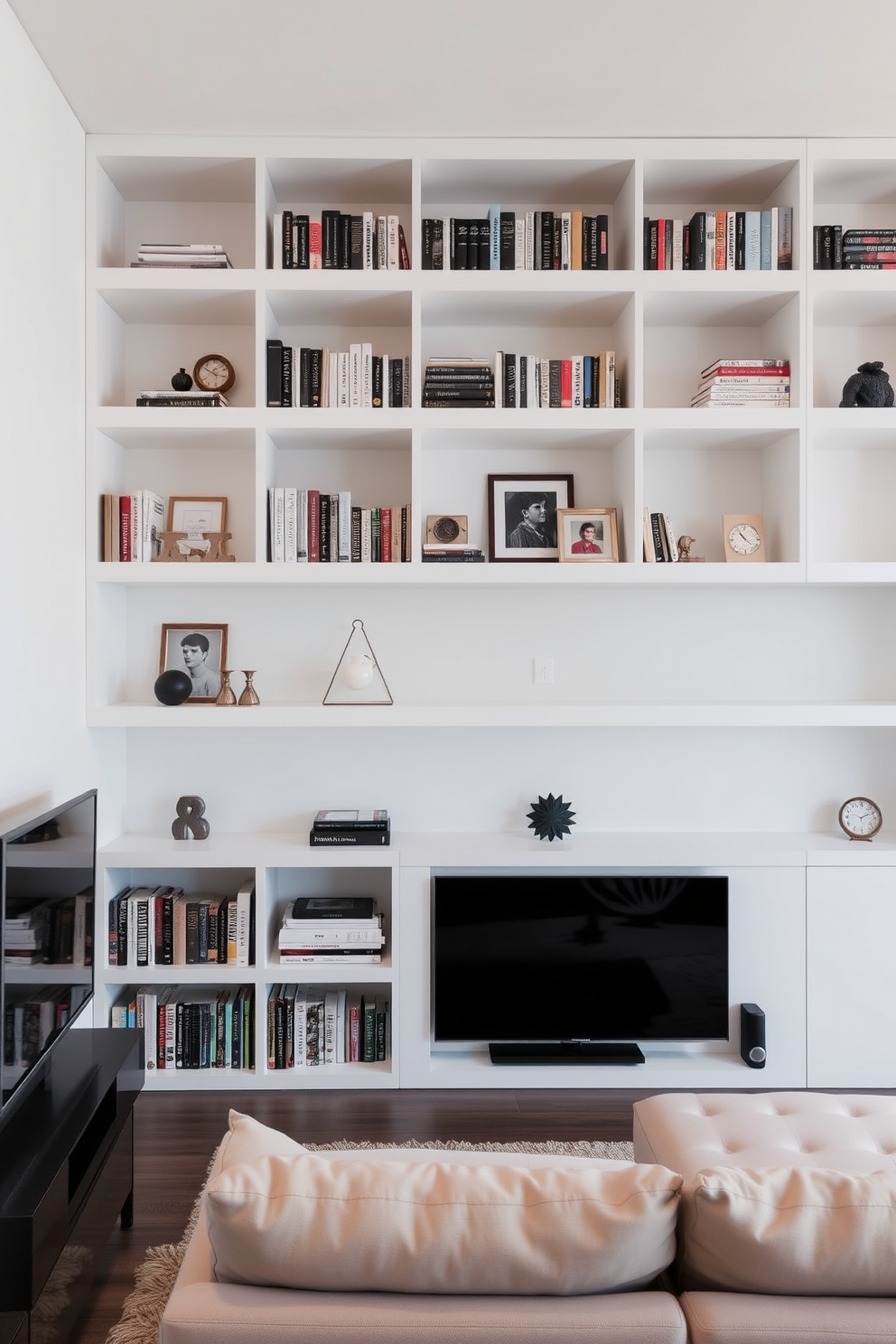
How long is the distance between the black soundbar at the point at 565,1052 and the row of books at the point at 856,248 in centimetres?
263

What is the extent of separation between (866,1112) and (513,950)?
1.20 metres

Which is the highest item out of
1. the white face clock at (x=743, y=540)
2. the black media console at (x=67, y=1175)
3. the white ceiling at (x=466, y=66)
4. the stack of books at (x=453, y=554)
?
the white ceiling at (x=466, y=66)

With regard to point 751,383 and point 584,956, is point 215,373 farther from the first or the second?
point 584,956

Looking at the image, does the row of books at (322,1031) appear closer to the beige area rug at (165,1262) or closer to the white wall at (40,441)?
the beige area rug at (165,1262)

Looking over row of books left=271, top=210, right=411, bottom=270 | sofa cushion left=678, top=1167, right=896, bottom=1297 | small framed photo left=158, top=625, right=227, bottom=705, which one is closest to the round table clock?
row of books left=271, top=210, right=411, bottom=270

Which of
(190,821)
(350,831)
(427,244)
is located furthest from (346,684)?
(427,244)

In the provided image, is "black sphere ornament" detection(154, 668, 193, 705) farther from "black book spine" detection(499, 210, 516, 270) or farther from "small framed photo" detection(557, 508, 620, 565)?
"black book spine" detection(499, 210, 516, 270)

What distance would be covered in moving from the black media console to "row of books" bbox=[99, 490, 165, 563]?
57.1 inches

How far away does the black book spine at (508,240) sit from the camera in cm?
300

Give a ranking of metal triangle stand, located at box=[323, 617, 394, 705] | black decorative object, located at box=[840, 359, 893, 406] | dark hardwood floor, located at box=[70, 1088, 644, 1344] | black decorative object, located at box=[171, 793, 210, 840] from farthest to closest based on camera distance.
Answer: metal triangle stand, located at box=[323, 617, 394, 705]
black decorative object, located at box=[171, 793, 210, 840]
black decorative object, located at box=[840, 359, 893, 406]
dark hardwood floor, located at box=[70, 1088, 644, 1344]

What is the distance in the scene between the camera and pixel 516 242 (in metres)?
3.01

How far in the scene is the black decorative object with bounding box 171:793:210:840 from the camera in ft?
10.3

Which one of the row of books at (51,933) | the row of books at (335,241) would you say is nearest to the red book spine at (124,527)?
the row of books at (335,241)

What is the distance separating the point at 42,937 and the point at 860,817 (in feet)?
8.46
